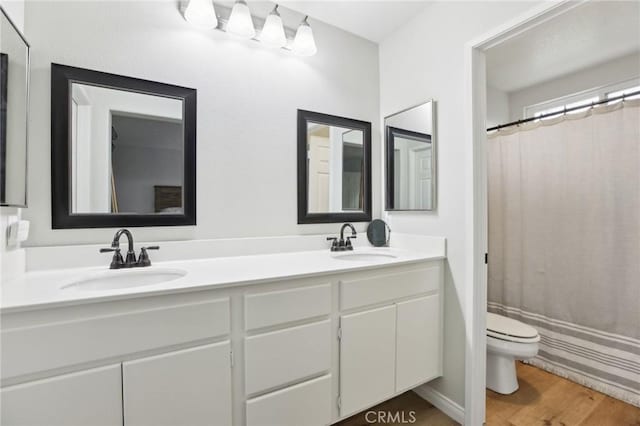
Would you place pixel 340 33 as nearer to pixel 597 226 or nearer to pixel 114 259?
pixel 114 259

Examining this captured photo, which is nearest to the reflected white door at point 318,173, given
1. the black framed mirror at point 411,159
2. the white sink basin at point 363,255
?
the white sink basin at point 363,255

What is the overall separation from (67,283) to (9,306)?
0.32m

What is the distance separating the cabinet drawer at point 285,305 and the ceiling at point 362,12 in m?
1.69

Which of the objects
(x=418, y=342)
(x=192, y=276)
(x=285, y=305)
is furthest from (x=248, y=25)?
(x=418, y=342)

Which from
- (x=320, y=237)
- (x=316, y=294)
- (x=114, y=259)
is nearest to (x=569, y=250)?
(x=320, y=237)

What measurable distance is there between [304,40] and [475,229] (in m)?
1.49

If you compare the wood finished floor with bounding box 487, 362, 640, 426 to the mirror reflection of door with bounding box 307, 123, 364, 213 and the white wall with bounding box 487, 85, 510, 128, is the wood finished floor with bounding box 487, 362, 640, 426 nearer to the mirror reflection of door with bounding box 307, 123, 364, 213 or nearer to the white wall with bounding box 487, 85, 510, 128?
the mirror reflection of door with bounding box 307, 123, 364, 213

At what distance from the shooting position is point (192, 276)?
116 centimetres

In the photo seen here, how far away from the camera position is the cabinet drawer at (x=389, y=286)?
137 centimetres

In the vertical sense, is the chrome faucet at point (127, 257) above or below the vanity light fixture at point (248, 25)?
below

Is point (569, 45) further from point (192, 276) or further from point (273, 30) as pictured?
point (192, 276)

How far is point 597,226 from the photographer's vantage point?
1.98 m

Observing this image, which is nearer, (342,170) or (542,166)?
(342,170)

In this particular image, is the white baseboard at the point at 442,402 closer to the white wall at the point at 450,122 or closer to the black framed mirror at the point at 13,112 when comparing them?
the white wall at the point at 450,122
